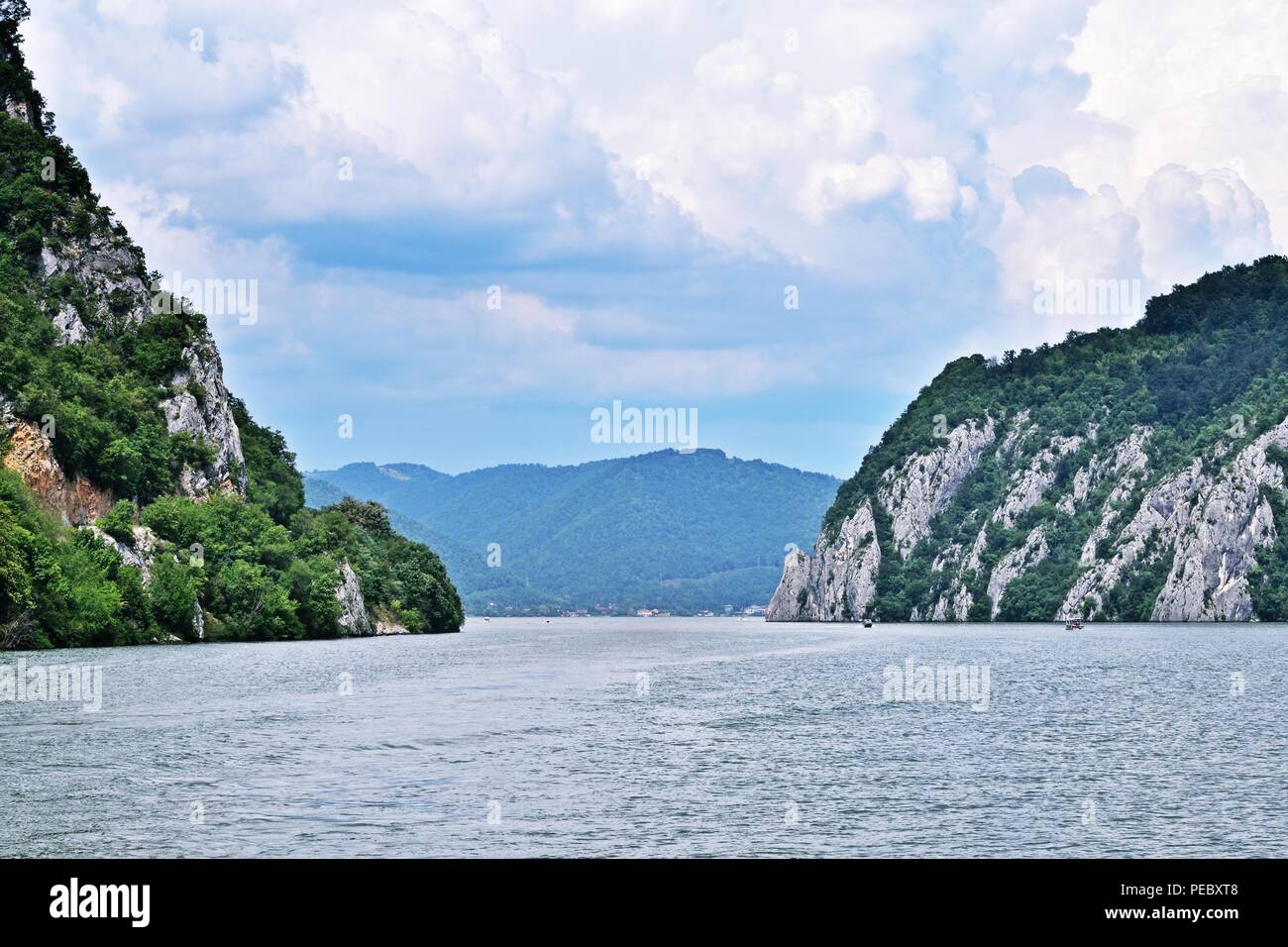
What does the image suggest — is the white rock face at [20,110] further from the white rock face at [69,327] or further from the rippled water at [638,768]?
the rippled water at [638,768]

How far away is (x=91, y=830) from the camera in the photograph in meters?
37.5

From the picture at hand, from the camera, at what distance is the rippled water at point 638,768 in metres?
37.1

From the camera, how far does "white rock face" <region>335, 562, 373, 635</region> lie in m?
187

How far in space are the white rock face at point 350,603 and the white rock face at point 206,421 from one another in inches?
754

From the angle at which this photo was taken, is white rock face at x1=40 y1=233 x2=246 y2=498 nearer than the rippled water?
No

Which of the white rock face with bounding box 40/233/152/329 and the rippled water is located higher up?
the white rock face with bounding box 40/233/152/329

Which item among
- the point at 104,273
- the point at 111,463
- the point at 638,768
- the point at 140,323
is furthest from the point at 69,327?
the point at 638,768

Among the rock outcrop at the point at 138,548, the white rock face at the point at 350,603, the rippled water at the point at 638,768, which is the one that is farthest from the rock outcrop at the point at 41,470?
the white rock face at the point at 350,603

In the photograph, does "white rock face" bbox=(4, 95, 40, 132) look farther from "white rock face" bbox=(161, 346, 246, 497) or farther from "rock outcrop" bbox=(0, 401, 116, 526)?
"rock outcrop" bbox=(0, 401, 116, 526)

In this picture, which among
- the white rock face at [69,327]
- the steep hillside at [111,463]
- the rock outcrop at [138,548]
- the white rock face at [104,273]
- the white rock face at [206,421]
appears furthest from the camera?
the white rock face at [104,273]

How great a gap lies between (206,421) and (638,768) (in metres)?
134

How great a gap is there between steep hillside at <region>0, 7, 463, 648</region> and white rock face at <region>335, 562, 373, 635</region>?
15.1 inches

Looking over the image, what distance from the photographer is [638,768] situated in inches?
1973

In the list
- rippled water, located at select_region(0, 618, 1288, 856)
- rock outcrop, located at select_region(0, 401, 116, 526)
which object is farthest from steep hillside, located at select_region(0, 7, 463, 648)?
rippled water, located at select_region(0, 618, 1288, 856)
